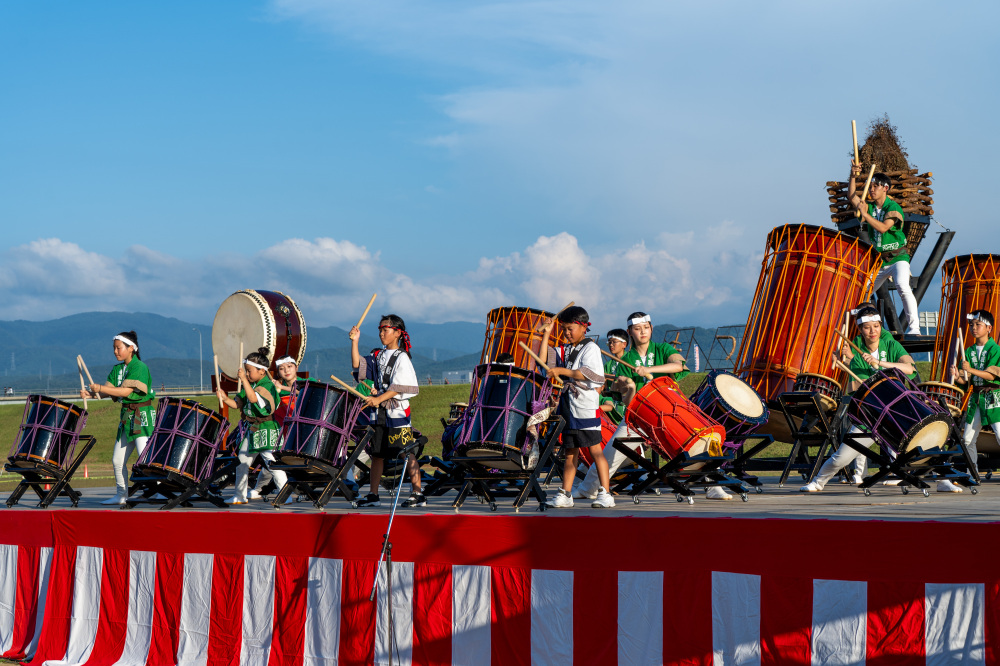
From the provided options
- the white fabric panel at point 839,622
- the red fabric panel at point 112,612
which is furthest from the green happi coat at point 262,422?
the white fabric panel at point 839,622

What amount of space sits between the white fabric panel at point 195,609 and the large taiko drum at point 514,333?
23.3 ft

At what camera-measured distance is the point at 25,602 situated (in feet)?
22.0

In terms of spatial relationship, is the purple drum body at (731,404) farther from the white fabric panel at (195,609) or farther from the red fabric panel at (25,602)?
the red fabric panel at (25,602)

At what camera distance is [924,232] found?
13.4 meters

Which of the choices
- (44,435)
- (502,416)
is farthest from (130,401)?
(502,416)

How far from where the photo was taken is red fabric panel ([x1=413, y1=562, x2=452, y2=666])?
512cm

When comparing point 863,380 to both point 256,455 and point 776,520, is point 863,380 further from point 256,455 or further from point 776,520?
point 256,455

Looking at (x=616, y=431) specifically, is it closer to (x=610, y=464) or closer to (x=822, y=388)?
(x=610, y=464)

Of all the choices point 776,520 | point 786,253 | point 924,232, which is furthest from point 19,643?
point 924,232

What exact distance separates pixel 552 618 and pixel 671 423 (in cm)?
265

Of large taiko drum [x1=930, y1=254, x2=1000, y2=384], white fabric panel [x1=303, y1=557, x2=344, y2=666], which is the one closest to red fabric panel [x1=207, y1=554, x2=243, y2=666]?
white fabric panel [x1=303, y1=557, x2=344, y2=666]

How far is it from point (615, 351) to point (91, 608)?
4.95m

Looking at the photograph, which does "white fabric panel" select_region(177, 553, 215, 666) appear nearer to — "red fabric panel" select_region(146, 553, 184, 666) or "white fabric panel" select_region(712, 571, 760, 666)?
"red fabric panel" select_region(146, 553, 184, 666)

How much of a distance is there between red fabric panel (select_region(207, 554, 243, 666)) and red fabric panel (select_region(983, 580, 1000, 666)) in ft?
13.2
